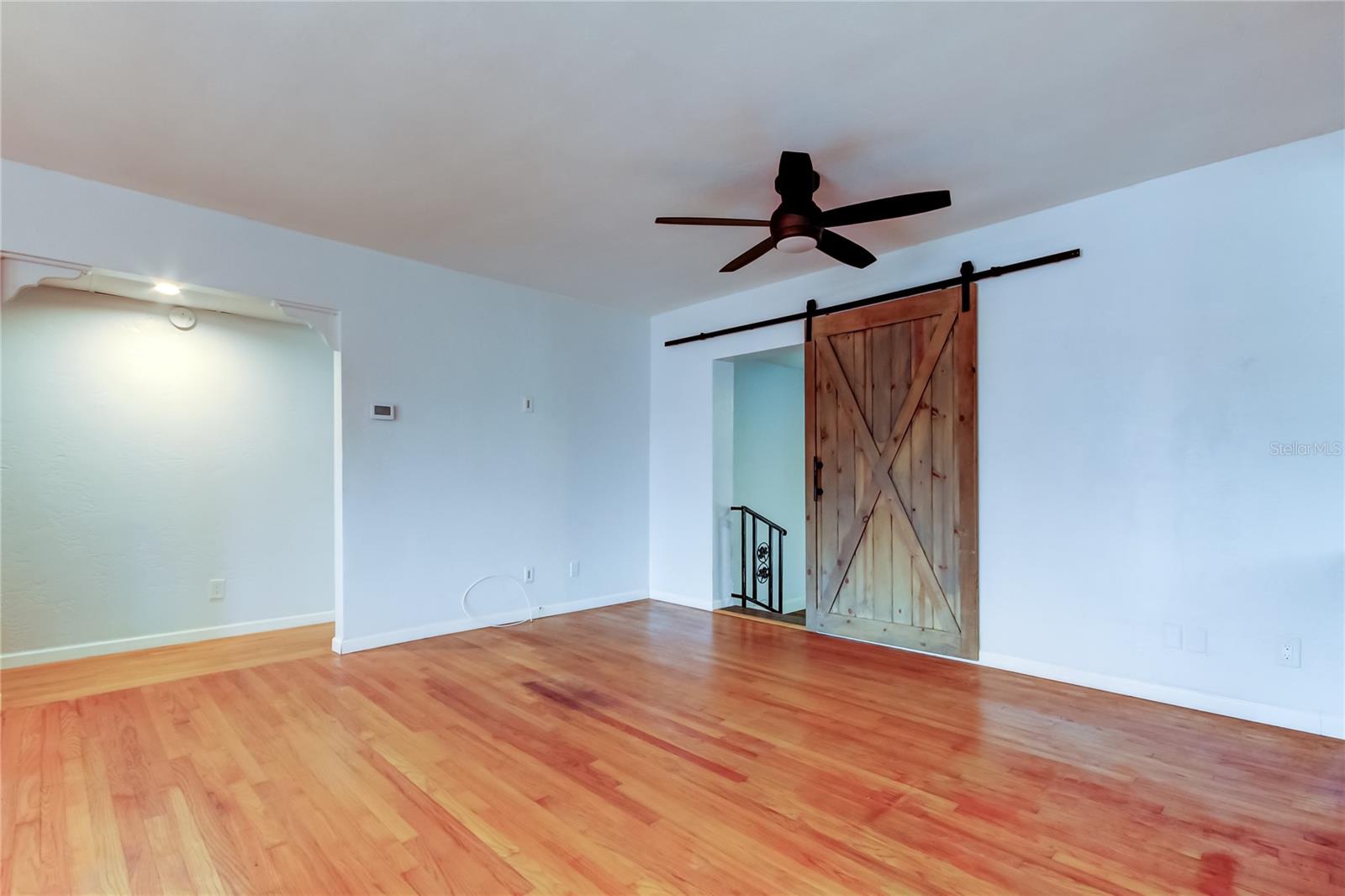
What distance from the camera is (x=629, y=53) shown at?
7.51 feet

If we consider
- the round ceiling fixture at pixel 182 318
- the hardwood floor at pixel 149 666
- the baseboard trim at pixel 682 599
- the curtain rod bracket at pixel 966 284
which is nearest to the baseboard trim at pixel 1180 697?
the curtain rod bracket at pixel 966 284

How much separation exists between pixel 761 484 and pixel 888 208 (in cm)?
449

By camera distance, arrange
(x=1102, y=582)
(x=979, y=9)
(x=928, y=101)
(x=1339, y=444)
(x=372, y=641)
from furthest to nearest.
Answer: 1. (x=372, y=641)
2. (x=1102, y=582)
3. (x=1339, y=444)
4. (x=928, y=101)
5. (x=979, y=9)

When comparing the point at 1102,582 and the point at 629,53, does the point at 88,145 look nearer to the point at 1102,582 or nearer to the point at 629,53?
the point at 629,53

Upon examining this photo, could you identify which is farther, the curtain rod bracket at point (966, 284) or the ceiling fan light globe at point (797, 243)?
the curtain rod bracket at point (966, 284)

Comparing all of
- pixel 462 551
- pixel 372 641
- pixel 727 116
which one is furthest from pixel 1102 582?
pixel 372 641

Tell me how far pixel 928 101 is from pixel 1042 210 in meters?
1.60

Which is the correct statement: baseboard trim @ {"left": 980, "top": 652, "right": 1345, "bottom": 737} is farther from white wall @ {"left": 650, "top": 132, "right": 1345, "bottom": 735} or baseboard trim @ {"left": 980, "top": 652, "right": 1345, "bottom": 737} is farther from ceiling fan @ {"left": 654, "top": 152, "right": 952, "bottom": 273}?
ceiling fan @ {"left": 654, "top": 152, "right": 952, "bottom": 273}

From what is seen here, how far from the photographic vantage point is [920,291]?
164 inches

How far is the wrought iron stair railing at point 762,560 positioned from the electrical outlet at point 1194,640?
11.1ft

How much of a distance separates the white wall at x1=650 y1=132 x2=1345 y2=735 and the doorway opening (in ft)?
6.78

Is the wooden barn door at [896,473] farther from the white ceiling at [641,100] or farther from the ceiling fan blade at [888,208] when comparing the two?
the ceiling fan blade at [888,208]

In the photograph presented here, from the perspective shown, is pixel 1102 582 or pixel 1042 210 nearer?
pixel 1102 582

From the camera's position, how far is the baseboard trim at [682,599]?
5.58 m
